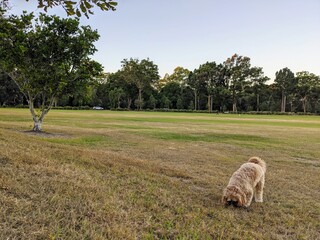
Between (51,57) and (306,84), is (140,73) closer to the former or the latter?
(306,84)

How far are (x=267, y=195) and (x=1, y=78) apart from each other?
74768mm

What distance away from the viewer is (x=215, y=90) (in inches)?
3206

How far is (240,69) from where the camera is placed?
83.1 meters

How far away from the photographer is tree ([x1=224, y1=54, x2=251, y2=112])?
269 feet

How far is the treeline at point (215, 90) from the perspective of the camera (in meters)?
82.7

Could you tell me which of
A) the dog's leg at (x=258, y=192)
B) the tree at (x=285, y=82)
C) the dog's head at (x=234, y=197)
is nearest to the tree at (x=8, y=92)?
the dog's leg at (x=258, y=192)

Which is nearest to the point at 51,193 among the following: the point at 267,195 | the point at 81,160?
the point at 81,160

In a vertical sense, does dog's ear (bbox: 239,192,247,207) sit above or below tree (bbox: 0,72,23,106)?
below

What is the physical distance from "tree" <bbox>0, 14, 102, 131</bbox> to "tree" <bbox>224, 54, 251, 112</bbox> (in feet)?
227

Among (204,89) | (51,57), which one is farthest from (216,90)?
(51,57)

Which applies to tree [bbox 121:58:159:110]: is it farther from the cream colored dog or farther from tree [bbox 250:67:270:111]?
the cream colored dog

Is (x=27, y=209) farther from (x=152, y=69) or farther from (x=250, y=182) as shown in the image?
(x=152, y=69)

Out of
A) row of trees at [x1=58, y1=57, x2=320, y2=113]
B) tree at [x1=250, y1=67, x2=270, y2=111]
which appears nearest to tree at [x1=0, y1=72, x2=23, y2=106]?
row of trees at [x1=58, y1=57, x2=320, y2=113]

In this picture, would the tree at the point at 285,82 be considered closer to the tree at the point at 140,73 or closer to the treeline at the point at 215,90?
the treeline at the point at 215,90
